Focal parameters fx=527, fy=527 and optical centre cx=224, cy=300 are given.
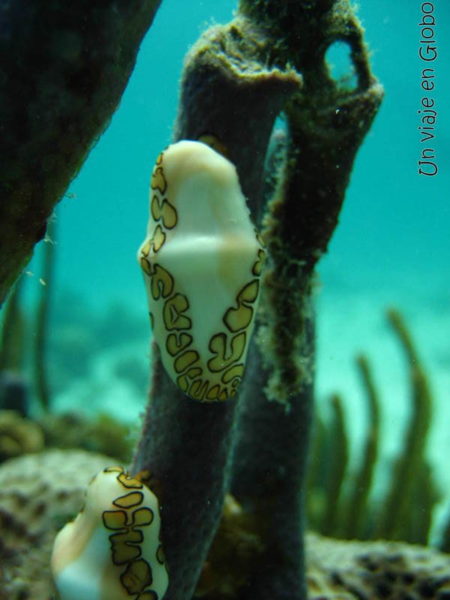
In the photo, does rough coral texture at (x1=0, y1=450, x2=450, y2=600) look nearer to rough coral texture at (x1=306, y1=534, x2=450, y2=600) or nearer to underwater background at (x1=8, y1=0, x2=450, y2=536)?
rough coral texture at (x1=306, y1=534, x2=450, y2=600)

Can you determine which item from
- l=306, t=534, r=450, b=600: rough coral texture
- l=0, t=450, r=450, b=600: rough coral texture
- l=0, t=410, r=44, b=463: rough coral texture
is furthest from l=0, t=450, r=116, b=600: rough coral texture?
l=0, t=410, r=44, b=463: rough coral texture

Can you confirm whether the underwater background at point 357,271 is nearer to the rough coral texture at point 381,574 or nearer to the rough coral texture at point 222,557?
the rough coral texture at point 222,557

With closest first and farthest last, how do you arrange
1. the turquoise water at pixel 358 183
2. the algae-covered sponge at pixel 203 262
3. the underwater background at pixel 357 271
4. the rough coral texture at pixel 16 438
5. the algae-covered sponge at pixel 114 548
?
the algae-covered sponge at pixel 203 262
the algae-covered sponge at pixel 114 548
the rough coral texture at pixel 16 438
the underwater background at pixel 357 271
the turquoise water at pixel 358 183

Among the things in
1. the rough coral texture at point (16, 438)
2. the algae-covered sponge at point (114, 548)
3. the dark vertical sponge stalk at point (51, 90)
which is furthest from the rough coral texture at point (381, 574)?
the rough coral texture at point (16, 438)

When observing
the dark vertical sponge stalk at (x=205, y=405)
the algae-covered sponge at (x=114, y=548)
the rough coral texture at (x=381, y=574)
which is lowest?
the rough coral texture at (x=381, y=574)

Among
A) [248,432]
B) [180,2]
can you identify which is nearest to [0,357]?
[248,432]

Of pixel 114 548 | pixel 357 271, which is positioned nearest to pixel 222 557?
pixel 114 548

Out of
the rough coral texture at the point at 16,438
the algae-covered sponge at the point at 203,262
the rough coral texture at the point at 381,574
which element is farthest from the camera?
the rough coral texture at the point at 16,438
